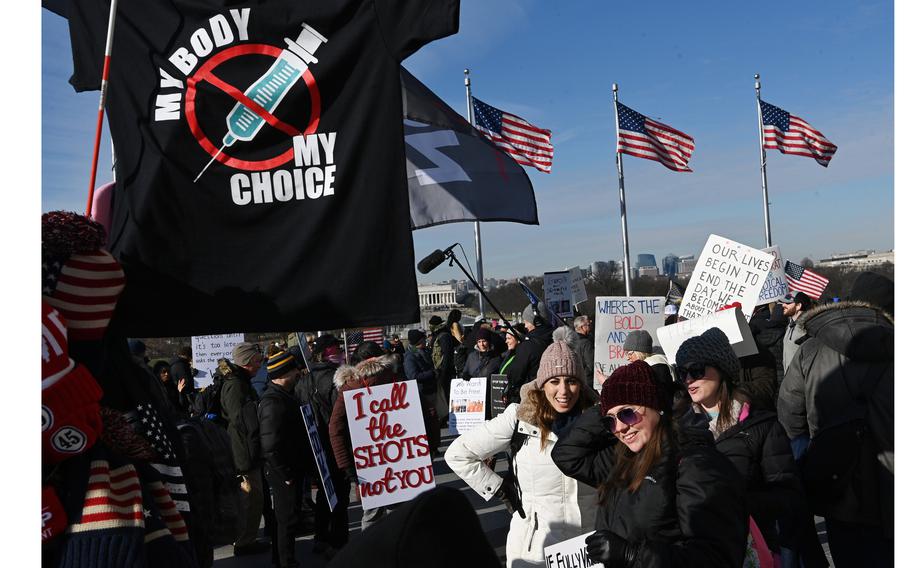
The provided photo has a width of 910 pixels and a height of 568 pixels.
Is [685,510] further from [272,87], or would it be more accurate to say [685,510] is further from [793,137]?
[793,137]

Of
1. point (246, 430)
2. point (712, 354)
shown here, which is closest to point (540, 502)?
point (712, 354)

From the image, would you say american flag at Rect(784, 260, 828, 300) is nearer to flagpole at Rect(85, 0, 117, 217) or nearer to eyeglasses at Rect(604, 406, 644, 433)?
eyeglasses at Rect(604, 406, 644, 433)

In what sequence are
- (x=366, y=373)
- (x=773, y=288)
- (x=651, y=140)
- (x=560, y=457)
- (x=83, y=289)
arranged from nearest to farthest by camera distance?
(x=83, y=289), (x=560, y=457), (x=366, y=373), (x=773, y=288), (x=651, y=140)

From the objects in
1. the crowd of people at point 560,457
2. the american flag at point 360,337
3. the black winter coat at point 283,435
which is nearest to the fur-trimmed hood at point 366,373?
the crowd of people at point 560,457

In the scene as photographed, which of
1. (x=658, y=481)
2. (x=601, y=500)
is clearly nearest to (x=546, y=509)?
(x=601, y=500)

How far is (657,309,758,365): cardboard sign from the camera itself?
6156mm

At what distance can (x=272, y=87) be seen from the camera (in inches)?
97.2

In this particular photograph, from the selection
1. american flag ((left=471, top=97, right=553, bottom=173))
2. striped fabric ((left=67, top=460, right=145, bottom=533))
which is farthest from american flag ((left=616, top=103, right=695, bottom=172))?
striped fabric ((left=67, top=460, right=145, bottom=533))

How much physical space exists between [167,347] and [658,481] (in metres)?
34.7

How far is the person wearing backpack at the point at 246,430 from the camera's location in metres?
7.49

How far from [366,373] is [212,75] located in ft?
14.6

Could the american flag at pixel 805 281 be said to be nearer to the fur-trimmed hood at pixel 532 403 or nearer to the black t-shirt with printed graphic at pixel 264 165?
the fur-trimmed hood at pixel 532 403

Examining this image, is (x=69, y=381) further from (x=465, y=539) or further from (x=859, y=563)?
(x=859, y=563)

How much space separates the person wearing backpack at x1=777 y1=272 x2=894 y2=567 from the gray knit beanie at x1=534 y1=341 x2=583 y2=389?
1.42 m
